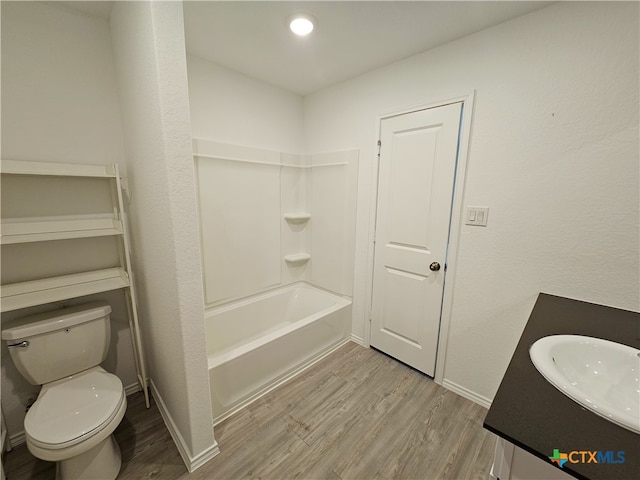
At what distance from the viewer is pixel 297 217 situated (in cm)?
266

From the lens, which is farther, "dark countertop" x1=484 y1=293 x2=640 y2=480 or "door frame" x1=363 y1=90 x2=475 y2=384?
"door frame" x1=363 y1=90 x2=475 y2=384

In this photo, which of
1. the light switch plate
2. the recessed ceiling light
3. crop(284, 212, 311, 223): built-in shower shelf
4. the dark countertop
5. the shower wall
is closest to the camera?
the dark countertop

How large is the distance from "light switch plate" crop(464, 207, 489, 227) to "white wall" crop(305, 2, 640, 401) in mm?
33

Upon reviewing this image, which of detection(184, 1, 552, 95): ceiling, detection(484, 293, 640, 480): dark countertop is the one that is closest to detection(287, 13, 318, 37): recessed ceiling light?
detection(184, 1, 552, 95): ceiling

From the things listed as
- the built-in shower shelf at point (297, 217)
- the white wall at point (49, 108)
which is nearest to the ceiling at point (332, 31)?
the white wall at point (49, 108)

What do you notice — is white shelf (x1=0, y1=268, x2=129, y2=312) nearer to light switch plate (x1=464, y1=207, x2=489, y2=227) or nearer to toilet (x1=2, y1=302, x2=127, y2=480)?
toilet (x1=2, y1=302, x2=127, y2=480)

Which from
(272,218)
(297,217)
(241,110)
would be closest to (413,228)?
(297,217)

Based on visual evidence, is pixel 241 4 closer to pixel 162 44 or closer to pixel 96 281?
pixel 162 44

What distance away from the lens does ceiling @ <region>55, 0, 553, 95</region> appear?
137 cm

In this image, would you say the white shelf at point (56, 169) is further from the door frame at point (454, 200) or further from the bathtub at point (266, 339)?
the door frame at point (454, 200)

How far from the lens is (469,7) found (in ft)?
4.46

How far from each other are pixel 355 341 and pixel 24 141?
2710 millimetres

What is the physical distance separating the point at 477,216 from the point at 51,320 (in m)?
2.54

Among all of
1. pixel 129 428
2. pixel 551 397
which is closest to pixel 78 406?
pixel 129 428
